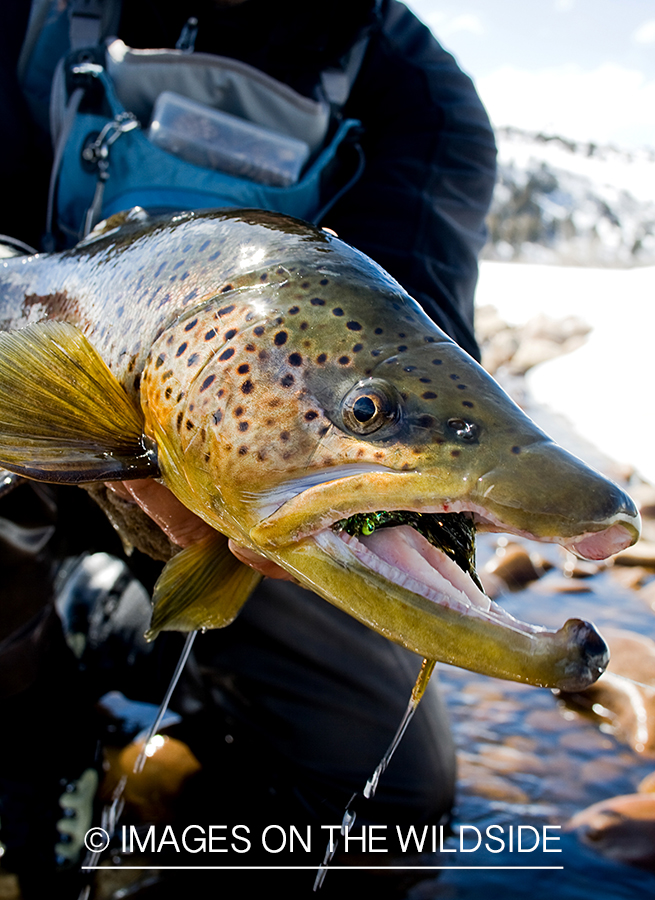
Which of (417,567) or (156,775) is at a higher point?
(417,567)

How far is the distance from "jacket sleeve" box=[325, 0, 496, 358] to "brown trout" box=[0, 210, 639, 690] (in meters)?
1.39

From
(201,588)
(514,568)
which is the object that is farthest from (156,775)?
(514,568)

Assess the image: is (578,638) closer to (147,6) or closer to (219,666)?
(219,666)

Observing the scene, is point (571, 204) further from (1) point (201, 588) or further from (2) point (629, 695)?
(1) point (201, 588)

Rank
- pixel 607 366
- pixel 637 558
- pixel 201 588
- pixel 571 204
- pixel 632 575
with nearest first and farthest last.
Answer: pixel 201 588
pixel 632 575
pixel 637 558
pixel 607 366
pixel 571 204

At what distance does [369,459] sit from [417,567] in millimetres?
196

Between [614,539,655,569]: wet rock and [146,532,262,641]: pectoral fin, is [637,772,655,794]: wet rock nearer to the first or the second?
[146,532,262,641]: pectoral fin

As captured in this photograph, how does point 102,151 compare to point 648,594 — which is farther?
point 648,594

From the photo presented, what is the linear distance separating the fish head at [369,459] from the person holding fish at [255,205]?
1289 millimetres

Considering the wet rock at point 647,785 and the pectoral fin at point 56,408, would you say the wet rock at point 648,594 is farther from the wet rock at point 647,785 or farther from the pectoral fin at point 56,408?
the pectoral fin at point 56,408

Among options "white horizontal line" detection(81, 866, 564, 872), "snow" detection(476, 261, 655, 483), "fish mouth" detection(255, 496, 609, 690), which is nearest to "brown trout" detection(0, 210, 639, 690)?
"fish mouth" detection(255, 496, 609, 690)

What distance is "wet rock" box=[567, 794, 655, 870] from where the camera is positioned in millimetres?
2406

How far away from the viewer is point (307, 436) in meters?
1.24

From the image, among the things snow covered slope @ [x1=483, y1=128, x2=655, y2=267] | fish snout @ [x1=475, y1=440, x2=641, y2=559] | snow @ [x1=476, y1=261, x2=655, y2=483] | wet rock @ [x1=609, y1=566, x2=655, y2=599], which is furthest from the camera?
snow covered slope @ [x1=483, y1=128, x2=655, y2=267]
